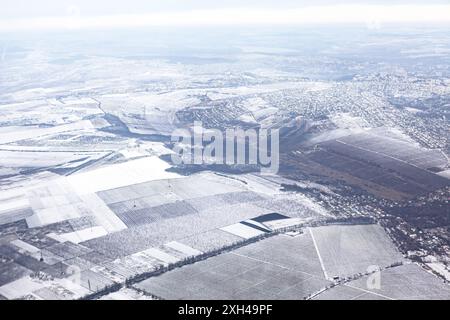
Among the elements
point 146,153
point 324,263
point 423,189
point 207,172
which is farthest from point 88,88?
point 324,263

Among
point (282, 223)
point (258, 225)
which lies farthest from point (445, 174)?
point (258, 225)

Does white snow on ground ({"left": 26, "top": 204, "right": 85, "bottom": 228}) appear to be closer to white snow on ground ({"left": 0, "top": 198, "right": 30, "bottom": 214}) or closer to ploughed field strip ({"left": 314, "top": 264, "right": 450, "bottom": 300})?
white snow on ground ({"left": 0, "top": 198, "right": 30, "bottom": 214})

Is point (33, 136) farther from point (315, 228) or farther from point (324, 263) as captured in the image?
point (324, 263)

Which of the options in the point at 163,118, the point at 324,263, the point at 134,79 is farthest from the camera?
the point at 134,79

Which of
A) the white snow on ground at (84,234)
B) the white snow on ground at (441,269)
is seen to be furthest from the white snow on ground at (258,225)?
the white snow on ground at (441,269)

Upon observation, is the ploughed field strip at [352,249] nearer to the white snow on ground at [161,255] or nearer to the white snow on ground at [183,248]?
the white snow on ground at [183,248]
